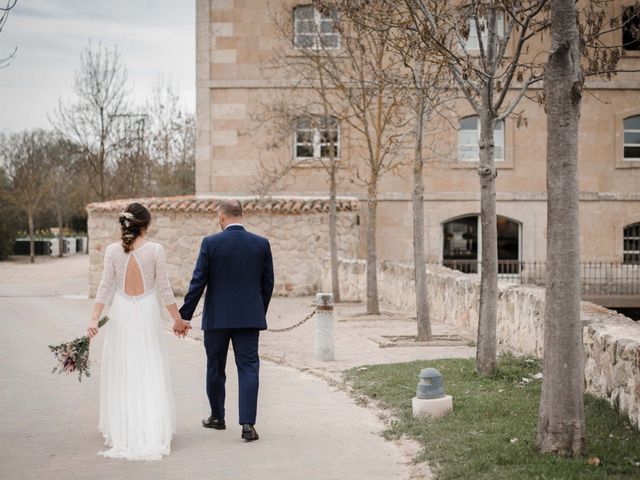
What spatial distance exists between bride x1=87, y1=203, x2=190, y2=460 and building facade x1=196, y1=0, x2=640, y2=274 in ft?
65.4

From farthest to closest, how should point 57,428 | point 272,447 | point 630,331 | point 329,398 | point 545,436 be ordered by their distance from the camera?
point 329,398 < point 630,331 < point 57,428 < point 272,447 < point 545,436

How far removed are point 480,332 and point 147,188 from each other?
34915 millimetres

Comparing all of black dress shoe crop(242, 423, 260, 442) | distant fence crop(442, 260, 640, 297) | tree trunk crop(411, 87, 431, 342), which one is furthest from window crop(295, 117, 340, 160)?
black dress shoe crop(242, 423, 260, 442)

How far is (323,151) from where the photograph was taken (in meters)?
28.5

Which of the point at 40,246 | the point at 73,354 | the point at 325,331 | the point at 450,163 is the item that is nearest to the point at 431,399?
the point at 73,354

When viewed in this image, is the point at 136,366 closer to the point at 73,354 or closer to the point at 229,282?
the point at 73,354

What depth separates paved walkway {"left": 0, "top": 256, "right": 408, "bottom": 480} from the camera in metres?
6.90

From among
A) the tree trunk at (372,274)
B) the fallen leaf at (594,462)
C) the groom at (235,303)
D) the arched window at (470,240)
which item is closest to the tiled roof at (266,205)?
the arched window at (470,240)

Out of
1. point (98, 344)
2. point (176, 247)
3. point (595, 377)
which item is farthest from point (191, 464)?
point (176, 247)

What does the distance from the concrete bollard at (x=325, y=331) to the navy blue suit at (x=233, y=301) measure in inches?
187

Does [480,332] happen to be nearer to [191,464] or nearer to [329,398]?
[329,398]

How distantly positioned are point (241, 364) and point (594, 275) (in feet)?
68.4

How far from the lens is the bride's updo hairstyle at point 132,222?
25.9 ft

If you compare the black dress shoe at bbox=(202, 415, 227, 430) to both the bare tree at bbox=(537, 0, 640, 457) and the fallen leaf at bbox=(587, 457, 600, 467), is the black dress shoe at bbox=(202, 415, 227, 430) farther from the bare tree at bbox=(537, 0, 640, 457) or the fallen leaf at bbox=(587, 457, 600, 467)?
the fallen leaf at bbox=(587, 457, 600, 467)
